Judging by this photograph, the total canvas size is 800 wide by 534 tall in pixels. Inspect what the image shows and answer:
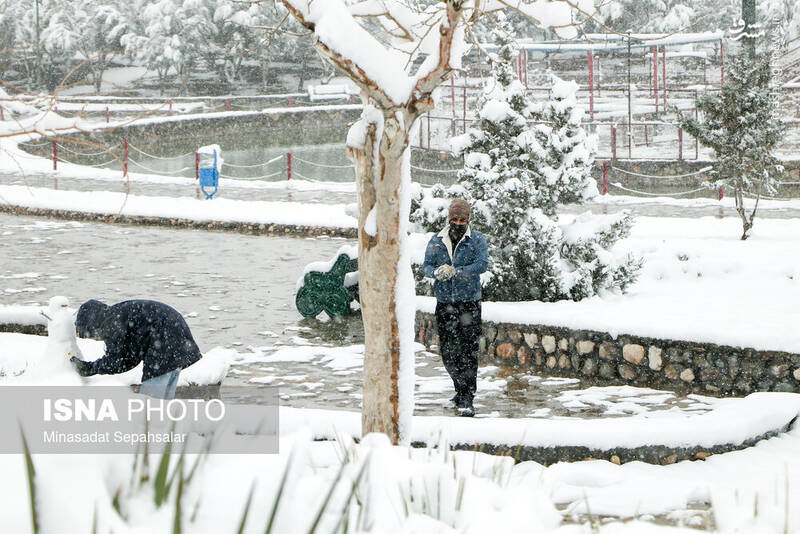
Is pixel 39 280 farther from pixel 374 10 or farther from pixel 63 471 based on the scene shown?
pixel 63 471

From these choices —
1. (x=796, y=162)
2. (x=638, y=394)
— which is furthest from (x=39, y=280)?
(x=796, y=162)

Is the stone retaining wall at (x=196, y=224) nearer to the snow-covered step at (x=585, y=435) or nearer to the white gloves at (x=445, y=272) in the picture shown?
the white gloves at (x=445, y=272)

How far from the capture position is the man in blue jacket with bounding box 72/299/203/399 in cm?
597

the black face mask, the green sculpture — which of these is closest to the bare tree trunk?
the black face mask

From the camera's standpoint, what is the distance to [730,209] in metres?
19.2

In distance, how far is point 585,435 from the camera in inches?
262

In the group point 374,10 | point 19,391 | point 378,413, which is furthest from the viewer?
point 374,10

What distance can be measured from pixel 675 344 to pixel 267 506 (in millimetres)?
6499

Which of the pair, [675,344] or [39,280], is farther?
[39,280]

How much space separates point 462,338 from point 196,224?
1131cm

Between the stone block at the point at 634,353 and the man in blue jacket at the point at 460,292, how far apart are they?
5.33 feet

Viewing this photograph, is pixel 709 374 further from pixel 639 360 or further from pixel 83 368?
pixel 83 368

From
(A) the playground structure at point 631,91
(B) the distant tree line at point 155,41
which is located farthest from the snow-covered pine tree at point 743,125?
(B) the distant tree line at point 155,41

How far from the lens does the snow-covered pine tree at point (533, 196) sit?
398 inches
